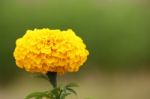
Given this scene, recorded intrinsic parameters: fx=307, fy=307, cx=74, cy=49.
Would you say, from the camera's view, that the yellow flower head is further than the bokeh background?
No

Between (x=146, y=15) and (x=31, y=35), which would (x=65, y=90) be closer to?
(x=31, y=35)

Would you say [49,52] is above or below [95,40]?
above

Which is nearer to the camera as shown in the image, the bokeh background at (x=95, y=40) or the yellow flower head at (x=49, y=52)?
the yellow flower head at (x=49, y=52)

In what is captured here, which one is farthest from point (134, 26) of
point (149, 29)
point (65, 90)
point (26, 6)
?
point (65, 90)
